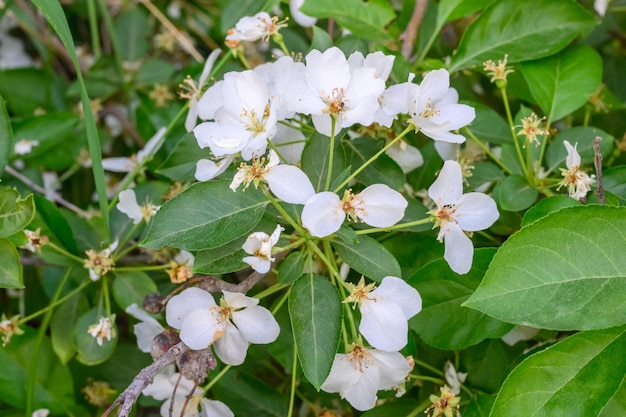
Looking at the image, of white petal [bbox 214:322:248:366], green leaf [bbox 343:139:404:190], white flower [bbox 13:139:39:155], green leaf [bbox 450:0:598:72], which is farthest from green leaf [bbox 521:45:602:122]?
white flower [bbox 13:139:39:155]

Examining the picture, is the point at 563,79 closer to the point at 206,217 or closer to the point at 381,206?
the point at 381,206

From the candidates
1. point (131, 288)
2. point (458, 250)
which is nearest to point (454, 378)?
point (458, 250)

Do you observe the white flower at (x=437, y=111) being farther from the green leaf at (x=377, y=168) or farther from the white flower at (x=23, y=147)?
the white flower at (x=23, y=147)

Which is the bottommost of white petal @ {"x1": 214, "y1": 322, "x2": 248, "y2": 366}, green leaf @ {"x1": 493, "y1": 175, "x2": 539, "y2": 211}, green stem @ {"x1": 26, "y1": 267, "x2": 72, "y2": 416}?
green stem @ {"x1": 26, "y1": 267, "x2": 72, "y2": 416}

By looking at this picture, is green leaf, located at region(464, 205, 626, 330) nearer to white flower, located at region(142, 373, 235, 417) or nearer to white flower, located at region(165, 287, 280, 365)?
white flower, located at region(165, 287, 280, 365)

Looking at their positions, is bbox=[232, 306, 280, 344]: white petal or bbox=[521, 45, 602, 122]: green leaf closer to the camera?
bbox=[232, 306, 280, 344]: white petal

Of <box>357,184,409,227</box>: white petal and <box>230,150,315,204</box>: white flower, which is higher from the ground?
<box>230,150,315,204</box>: white flower
